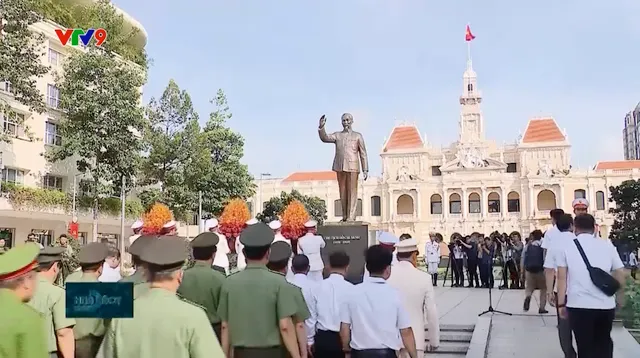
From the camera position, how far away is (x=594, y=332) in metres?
4.98

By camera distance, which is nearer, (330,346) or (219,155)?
(330,346)

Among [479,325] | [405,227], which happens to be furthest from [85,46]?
[405,227]

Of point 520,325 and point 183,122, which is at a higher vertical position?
point 183,122

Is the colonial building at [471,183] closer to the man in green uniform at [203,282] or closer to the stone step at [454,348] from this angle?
the stone step at [454,348]

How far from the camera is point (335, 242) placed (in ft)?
35.5

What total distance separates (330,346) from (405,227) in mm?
62529

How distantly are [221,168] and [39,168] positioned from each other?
11.0 metres

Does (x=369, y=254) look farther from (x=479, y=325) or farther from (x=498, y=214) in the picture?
(x=498, y=214)

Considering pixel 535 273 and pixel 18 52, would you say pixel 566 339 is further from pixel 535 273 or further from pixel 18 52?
pixel 18 52

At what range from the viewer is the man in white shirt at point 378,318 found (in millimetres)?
4008

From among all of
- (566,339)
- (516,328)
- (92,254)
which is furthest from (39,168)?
(566,339)

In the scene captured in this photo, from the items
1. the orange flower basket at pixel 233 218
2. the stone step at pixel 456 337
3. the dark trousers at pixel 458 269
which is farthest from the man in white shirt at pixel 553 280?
the orange flower basket at pixel 233 218

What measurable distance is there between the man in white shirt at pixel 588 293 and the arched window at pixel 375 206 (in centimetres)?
6418

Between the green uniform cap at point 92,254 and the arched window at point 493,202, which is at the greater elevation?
the arched window at point 493,202
